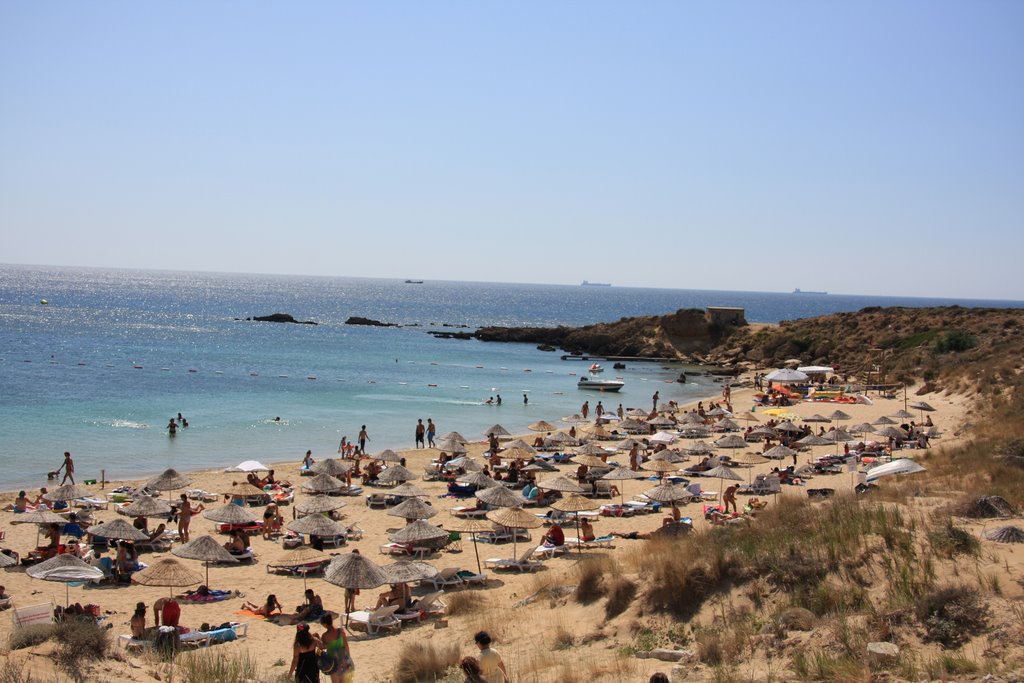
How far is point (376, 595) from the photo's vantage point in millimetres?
15312

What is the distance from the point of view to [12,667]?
27.3ft

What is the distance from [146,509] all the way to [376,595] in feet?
21.7

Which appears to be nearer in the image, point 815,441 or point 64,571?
point 64,571

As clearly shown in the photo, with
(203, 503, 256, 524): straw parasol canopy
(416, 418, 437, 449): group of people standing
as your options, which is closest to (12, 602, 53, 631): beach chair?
(203, 503, 256, 524): straw parasol canopy

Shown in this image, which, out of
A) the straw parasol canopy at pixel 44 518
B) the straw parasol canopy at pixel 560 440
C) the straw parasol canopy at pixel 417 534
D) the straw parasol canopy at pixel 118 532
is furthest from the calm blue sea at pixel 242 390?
the straw parasol canopy at pixel 417 534

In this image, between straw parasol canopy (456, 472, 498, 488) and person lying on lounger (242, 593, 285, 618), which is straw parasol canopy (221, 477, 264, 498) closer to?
straw parasol canopy (456, 472, 498, 488)

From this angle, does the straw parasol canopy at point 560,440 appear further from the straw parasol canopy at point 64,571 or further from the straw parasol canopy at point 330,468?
the straw parasol canopy at point 64,571

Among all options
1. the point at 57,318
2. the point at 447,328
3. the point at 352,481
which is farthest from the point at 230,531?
the point at 57,318

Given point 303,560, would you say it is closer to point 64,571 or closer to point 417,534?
point 417,534

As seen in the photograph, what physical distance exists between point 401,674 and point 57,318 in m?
113

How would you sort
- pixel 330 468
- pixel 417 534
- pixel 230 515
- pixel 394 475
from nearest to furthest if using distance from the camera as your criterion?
pixel 417 534 → pixel 230 515 → pixel 330 468 → pixel 394 475

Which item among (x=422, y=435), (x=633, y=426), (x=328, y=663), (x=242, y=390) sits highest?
(x=328, y=663)

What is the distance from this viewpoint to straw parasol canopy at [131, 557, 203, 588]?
1393 cm

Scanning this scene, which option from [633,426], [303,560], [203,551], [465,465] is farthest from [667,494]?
[633,426]
